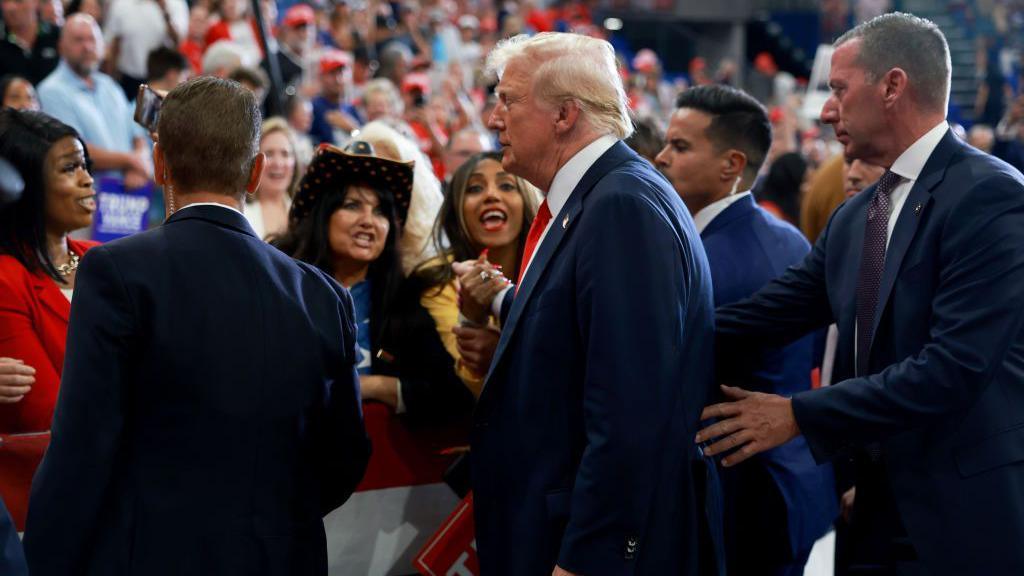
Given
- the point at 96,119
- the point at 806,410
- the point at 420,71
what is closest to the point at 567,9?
the point at 420,71

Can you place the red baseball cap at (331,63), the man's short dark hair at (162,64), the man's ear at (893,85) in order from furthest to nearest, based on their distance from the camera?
1. the red baseball cap at (331,63)
2. the man's short dark hair at (162,64)
3. the man's ear at (893,85)

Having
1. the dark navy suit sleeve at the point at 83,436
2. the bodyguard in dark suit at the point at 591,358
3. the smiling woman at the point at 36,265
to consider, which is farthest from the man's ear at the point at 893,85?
the smiling woman at the point at 36,265

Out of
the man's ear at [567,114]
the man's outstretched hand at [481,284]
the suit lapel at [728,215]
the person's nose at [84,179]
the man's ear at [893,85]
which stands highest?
the man's ear at [893,85]

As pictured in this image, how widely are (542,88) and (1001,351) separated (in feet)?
3.73

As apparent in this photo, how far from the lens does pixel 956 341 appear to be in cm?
245

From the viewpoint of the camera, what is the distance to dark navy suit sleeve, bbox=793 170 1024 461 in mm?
2451

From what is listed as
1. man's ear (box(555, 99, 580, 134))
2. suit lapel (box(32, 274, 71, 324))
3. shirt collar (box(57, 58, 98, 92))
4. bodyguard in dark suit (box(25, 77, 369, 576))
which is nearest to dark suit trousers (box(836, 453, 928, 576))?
man's ear (box(555, 99, 580, 134))

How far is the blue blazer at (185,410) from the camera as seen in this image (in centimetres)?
212

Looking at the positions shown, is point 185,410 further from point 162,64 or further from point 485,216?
point 162,64

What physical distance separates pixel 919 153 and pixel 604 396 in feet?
3.46

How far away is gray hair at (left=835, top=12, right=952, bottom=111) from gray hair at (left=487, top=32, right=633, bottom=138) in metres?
0.66

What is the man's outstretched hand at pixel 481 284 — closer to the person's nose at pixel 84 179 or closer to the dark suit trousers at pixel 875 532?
the dark suit trousers at pixel 875 532

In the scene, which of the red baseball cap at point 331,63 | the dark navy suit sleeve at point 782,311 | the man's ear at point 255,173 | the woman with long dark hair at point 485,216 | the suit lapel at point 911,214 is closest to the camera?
the man's ear at point 255,173

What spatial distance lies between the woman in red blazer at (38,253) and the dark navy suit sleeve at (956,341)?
1960 mm
